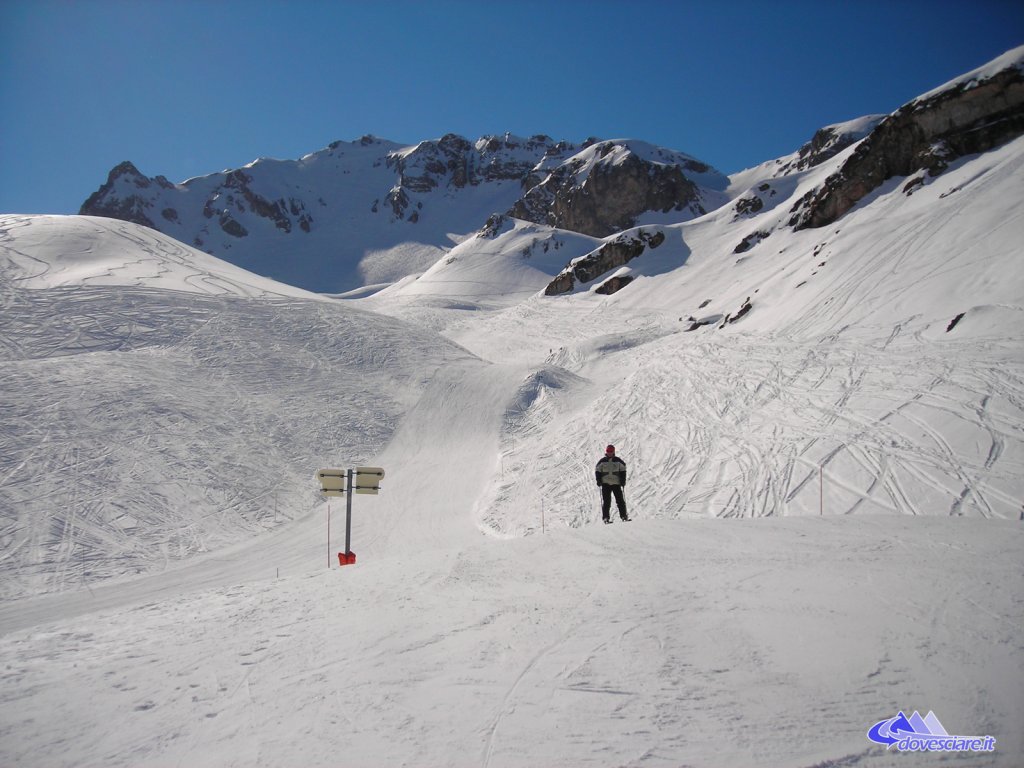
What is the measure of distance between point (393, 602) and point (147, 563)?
10.7 meters

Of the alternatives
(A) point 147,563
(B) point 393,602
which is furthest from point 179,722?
(A) point 147,563

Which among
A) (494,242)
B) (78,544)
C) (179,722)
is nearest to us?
(179,722)

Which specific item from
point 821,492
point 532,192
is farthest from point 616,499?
point 532,192

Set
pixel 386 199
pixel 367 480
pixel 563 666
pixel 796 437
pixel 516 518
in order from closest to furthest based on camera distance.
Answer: pixel 563 666 → pixel 367 480 → pixel 796 437 → pixel 516 518 → pixel 386 199

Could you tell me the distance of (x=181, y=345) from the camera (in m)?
26.6

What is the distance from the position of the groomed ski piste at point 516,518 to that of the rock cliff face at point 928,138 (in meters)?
2.51

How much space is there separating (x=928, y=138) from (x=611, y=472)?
4306 cm

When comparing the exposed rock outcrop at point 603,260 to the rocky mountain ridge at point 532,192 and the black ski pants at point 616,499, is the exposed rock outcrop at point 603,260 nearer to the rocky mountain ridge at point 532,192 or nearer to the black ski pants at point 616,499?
the rocky mountain ridge at point 532,192

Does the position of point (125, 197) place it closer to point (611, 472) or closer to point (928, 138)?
point (928, 138)

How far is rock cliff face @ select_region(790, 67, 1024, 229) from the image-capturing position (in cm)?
3703

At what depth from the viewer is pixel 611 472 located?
37.8 ft

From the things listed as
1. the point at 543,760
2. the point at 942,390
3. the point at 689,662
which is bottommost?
the point at 543,760

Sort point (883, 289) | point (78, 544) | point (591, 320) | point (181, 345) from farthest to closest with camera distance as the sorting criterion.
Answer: point (591, 320) → point (181, 345) → point (883, 289) → point (78, 544)

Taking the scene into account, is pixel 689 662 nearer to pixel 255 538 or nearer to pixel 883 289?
pixel 255 538
